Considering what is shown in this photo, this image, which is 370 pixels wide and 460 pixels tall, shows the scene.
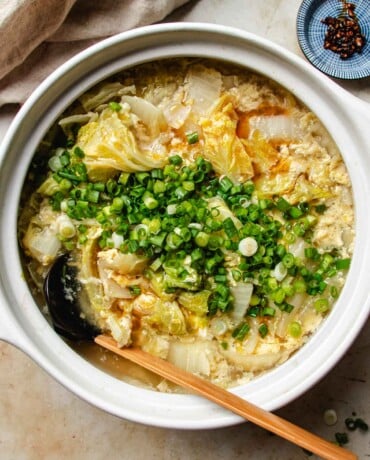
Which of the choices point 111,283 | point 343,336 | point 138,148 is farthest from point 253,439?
point 138,148

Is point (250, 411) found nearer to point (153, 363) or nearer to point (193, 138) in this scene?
point (153, 363)

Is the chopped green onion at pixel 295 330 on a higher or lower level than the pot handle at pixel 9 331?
higher

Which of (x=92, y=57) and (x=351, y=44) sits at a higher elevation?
(x=351, y=44)

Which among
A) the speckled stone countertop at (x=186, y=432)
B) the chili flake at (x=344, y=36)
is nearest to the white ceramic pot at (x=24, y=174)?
the speckled stone countertop at (x=186, y=432)

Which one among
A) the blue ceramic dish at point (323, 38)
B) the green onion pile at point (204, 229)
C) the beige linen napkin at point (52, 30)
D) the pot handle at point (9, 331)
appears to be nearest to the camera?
the pot handle at point (9, 331)

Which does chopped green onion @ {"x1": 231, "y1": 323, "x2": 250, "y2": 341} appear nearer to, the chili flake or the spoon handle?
the spoon handle

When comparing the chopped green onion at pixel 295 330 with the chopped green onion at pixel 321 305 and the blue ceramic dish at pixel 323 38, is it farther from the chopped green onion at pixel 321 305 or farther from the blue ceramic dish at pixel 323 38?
the blue ceramic dish at pixel 323 38

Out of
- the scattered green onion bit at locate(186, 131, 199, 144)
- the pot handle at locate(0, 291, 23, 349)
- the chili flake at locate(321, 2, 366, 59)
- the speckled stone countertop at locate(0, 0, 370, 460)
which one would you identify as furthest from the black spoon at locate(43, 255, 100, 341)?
the chili flake at locate(321, 2, 366, 59)

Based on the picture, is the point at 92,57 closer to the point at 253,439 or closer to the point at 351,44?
the point at 351,44
